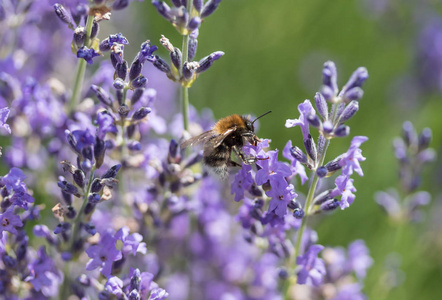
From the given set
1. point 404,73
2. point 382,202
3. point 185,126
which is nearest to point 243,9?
point 404,73

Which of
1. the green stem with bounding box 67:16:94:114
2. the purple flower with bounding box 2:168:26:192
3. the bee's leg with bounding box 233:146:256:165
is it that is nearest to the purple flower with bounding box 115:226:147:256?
the purple flower with bounding box 2:168:26:192

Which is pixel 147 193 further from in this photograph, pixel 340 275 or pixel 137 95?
pixel 340 275

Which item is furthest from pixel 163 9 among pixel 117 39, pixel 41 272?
pixel 41 272

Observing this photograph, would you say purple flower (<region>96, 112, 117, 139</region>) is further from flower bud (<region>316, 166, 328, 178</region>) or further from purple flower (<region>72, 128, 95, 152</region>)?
flower bud (<region>316, 166, 328, 178</region>)

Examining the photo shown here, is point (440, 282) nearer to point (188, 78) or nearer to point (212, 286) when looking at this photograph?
point (212, 286)

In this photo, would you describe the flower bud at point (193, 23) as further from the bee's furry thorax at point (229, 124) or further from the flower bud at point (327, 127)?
the flower bud at point (327, 127)

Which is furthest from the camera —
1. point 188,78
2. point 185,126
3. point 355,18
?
point 355,18

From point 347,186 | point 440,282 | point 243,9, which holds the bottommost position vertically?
point 347,186
